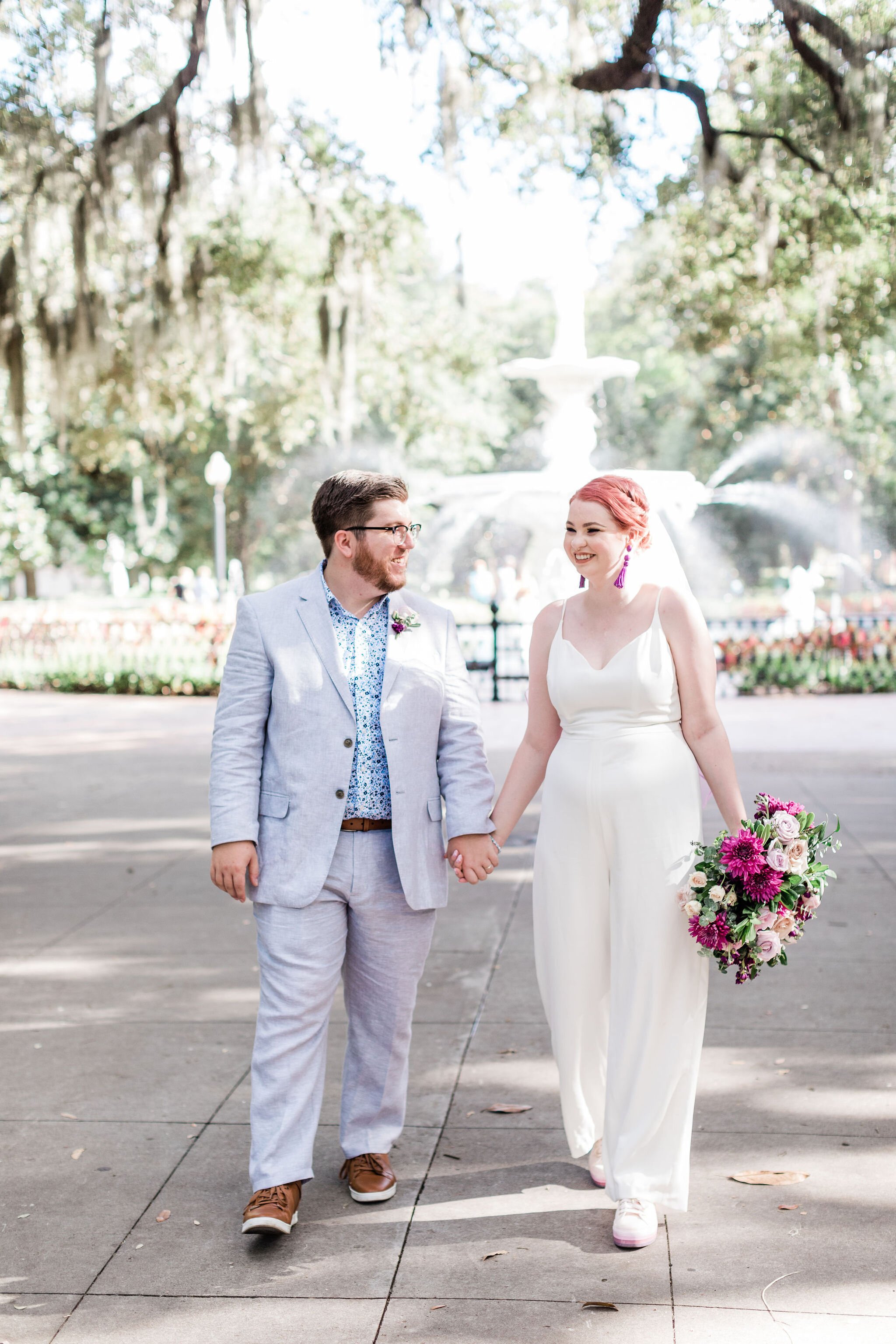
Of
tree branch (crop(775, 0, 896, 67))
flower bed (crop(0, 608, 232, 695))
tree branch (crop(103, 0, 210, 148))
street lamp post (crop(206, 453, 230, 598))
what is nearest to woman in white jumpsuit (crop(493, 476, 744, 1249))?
tree branch (crop(775, 0, 896, 67))

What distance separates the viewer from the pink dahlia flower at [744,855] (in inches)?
129

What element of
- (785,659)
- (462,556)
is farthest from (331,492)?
(462,556)

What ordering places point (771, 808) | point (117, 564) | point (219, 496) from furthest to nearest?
point (117, 564), point (219, 496), point (771, 808)

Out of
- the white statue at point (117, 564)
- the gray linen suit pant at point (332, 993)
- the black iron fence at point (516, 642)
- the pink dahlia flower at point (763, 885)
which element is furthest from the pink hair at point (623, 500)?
the white statue at point (117, 564)

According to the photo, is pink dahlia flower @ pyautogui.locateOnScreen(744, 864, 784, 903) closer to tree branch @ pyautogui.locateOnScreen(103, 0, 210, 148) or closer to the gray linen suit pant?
the gray linen suit pant

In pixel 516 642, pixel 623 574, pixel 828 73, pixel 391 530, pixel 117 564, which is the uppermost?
pixel 828 73

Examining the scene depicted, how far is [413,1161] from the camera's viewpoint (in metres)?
3.87

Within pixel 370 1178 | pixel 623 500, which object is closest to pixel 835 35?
pixel 623 500

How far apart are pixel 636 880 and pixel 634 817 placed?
0.16 m

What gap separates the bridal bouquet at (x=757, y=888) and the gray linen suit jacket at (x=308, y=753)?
61cm

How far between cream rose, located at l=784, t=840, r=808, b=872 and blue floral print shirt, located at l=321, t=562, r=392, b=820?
98 centimetres

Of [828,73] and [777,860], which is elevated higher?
[828,73]

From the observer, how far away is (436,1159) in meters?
3.88

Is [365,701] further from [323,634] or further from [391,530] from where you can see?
[391,530]
